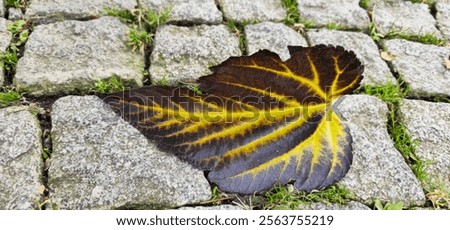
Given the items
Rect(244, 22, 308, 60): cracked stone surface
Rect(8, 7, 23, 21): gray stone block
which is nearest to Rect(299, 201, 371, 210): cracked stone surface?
Rect(244, 22, 308, 60): cracked stone surface

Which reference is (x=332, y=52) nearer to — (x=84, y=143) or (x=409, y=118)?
(x=409, y=118)

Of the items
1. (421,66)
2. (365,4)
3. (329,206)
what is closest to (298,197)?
(329,206)

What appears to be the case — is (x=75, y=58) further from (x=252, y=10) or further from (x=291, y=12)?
(x=291, y=12)

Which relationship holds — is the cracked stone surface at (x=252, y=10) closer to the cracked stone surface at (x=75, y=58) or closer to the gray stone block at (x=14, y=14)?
the cracked stone surface at (x=75, y=58)

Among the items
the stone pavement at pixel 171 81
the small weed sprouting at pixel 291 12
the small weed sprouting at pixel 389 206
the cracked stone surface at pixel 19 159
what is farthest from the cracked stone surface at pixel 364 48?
the cracked stone surface at pixel 19 159

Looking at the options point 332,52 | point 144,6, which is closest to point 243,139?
point 332,52

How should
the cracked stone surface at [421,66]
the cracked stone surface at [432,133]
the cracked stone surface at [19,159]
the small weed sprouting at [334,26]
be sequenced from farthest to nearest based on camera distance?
the small weed sprouting at [334,26] < the cracked stone surface at [421,66] < the cracked stone surface at [432,133] < the cracked stone surface at [19,159]
